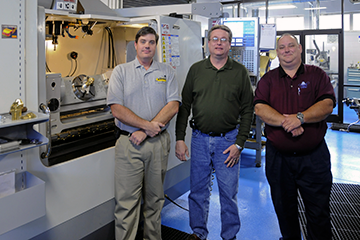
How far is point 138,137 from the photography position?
219 centimetres

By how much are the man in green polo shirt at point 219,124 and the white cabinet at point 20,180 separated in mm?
1098

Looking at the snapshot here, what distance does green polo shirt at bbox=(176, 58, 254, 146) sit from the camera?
233 cm

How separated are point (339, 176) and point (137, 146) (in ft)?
10.2

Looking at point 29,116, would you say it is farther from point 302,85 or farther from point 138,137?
point 302,85

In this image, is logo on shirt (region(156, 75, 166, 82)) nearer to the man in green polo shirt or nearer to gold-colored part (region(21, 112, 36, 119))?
the man in green polo shirt

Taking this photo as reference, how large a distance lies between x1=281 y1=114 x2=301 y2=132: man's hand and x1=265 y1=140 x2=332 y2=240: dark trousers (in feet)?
0.82

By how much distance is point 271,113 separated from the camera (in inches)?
83.0

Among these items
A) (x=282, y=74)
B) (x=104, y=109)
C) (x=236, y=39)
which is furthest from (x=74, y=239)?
(x=236, y=39)

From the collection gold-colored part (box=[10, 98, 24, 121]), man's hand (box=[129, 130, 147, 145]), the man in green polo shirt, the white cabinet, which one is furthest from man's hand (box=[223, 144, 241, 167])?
gold-colored part (box=[10, 98, 24, 121])

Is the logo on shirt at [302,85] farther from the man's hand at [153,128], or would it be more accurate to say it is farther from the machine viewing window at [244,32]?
the machine viewing window at [244,32]

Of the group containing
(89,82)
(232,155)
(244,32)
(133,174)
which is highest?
(244,32)

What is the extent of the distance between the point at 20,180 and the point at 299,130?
1721 millimetres

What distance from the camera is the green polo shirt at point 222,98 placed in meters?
2.33

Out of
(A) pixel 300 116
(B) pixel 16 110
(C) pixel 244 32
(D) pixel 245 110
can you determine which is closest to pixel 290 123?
(A) pixel 300 116
